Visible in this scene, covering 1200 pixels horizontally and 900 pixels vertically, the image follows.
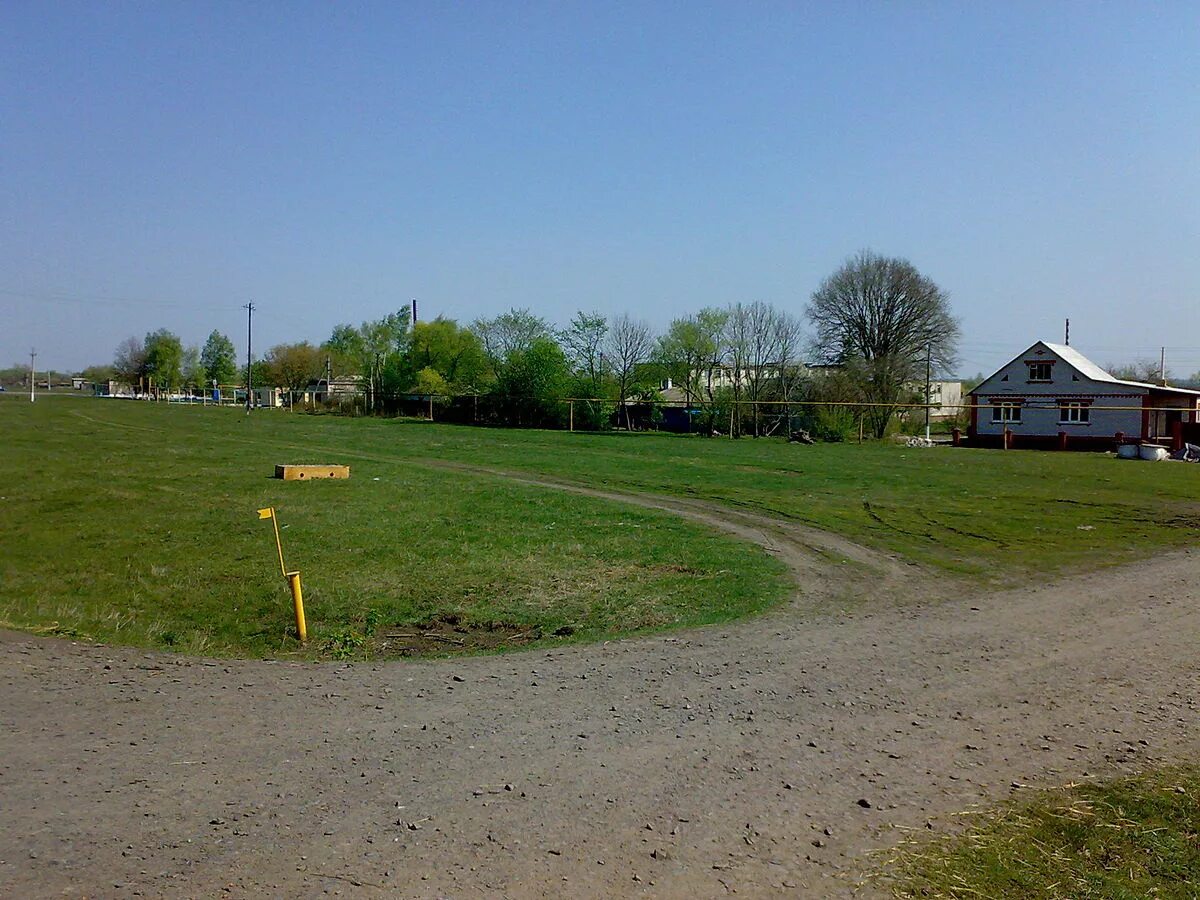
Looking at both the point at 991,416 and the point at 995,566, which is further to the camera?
the point at 991,416

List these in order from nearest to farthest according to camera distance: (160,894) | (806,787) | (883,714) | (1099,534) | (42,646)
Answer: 1. (160,894)
2. (806,787)
3. (883,714)
4. (42,646)
5. (1099,534)

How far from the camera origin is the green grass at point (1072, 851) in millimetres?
4797

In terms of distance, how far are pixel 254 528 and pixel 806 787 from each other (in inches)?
528

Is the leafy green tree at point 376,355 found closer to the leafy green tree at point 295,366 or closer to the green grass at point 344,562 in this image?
the leafy green tree at point 295,366

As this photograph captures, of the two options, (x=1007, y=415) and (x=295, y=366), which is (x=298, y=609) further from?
(x=295, y=366)

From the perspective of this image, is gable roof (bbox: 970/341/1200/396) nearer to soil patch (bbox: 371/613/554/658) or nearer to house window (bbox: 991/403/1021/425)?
house window (bbox: 991/403/1021/425)

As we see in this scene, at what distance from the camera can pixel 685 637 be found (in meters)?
10.3

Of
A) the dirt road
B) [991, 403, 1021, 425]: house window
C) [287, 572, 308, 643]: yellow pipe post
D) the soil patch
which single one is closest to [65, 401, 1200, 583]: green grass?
the dirt road

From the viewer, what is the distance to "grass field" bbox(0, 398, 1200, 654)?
1185cm

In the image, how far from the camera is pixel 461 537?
16.6m

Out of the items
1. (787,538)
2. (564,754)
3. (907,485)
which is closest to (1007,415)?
(907,485)

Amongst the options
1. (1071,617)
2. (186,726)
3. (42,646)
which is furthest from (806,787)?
(42,646)

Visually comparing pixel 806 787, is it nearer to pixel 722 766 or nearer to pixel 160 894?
pixel 722 766

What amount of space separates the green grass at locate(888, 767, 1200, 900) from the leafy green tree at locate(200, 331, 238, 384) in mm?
142529
